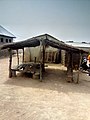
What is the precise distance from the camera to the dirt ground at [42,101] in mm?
5900

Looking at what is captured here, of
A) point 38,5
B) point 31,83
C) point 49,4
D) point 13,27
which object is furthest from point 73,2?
point 31,83

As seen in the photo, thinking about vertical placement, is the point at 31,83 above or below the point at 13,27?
below

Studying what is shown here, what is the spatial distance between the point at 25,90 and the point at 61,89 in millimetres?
1960

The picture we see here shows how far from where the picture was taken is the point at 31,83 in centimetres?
1008

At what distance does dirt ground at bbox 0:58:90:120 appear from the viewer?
590cm

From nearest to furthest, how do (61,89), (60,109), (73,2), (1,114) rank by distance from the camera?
(1,114) < (60,109) < (61,89) < (73,2)

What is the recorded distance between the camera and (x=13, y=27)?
134 ft

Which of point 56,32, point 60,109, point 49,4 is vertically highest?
point 49,4

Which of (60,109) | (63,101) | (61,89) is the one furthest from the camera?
(61,89)

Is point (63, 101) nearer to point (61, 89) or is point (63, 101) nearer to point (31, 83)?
point (61, 89)

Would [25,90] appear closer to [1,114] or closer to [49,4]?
[1,114]

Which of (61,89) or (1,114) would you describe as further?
(61,89)

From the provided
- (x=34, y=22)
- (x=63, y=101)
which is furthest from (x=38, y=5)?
(x=63, y=101)

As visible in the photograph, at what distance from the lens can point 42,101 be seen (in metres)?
7.24
